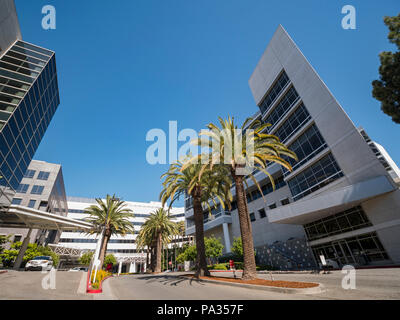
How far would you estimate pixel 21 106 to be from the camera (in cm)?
2275

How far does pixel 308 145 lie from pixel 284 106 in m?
8.63

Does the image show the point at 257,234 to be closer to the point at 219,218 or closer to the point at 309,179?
the point at 219,218

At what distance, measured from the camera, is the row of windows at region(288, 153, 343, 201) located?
22228mm

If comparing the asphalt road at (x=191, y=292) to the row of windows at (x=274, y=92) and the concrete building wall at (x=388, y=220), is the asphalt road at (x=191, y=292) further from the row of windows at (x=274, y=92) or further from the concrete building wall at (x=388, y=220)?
the row of windows at (x=274, y=92)

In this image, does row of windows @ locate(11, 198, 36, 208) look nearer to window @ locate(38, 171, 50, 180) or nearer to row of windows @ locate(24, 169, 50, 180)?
row of windows @ locate(24, 169, 50, 180)

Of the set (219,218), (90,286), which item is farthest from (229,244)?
(90,286)

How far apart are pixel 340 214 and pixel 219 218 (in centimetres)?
2492

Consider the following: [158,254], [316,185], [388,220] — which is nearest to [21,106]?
[158,254]

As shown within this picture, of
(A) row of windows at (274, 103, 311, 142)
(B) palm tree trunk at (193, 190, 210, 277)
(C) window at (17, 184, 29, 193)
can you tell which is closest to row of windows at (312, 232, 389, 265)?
(A) row of windows at (274, 103, 311, 142)

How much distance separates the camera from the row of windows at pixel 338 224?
19.8 meters

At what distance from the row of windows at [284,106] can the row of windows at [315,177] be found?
1015 cm

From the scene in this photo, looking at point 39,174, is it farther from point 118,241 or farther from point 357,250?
point 357,250

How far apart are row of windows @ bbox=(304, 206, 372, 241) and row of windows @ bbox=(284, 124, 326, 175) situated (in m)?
7.63
